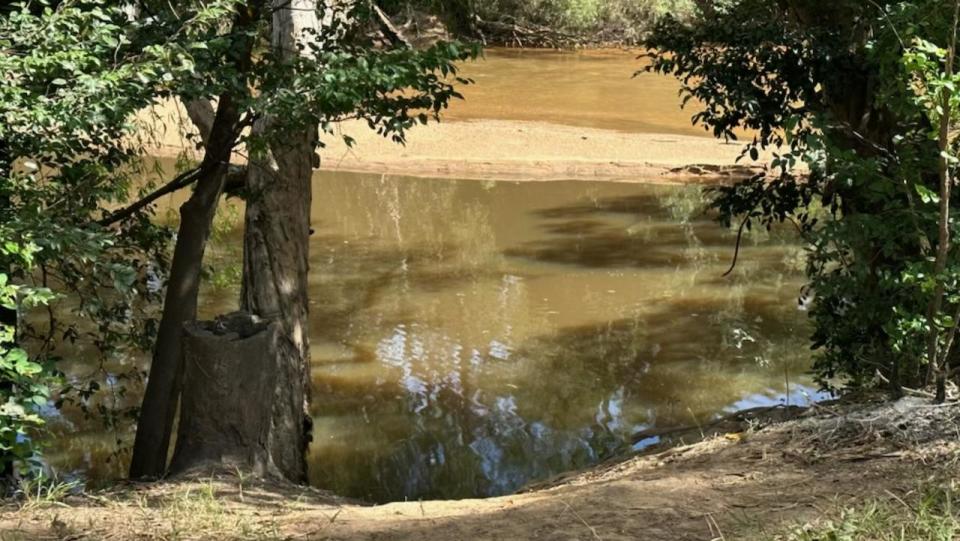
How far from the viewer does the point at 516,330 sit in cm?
1130

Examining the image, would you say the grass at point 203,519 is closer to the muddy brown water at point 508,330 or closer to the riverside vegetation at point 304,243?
the riverside vegetation at point 304,243

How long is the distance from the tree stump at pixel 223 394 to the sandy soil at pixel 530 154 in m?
11.4

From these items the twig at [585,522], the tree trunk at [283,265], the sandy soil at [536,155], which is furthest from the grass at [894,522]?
the sandy soil at [536,155]

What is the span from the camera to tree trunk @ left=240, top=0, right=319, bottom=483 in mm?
7137

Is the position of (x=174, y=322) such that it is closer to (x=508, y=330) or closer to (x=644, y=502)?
(x=644, y=502)

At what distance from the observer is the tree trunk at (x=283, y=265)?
7.14 m

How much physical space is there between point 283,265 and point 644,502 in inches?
149

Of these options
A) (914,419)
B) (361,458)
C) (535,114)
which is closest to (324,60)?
(914,419)

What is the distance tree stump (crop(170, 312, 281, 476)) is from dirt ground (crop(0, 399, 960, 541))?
21.8 inches

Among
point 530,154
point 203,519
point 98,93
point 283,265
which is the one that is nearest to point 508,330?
point 283,265

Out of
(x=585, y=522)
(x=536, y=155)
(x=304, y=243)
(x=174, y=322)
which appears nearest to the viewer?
(x=585, y=522)

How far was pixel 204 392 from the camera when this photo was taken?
5848 mm

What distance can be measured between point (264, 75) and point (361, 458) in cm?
396

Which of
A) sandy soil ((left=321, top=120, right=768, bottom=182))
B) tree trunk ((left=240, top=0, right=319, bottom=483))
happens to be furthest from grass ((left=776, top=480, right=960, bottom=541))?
sandy soil ((left=321, top=120, right=768, bottom=182))
